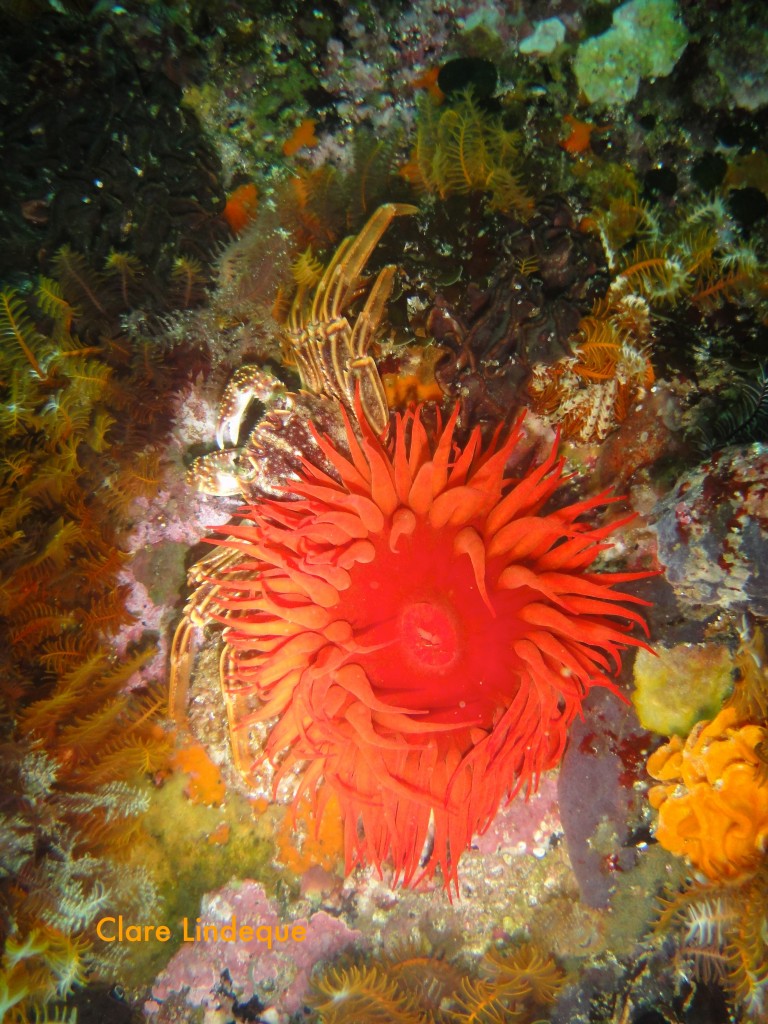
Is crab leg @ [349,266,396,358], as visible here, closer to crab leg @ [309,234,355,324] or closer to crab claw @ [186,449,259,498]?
crab leg @ [309,234,355,324]

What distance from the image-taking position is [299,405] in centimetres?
342

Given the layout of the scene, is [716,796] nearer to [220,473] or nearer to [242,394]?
[220,473]

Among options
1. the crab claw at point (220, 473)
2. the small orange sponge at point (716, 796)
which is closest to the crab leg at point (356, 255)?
the crab claw at point (220, 473)

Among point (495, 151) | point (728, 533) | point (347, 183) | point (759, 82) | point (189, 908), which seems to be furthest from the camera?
point (189, 908)

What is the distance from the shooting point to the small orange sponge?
3.07 meters

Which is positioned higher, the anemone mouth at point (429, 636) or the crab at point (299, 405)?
the crab at point (299, 405)

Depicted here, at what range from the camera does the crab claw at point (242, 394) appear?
3436 millimetres

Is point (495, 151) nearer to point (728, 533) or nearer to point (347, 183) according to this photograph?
point (347, 183)

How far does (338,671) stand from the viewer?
305 cm

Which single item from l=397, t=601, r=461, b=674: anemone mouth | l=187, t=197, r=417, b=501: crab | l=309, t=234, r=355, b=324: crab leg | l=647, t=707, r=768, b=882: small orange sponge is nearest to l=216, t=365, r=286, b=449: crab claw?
l=187, t=197, r=417, b=501: crab

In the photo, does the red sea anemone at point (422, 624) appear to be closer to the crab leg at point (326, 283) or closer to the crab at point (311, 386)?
the crab at point (311, 386)

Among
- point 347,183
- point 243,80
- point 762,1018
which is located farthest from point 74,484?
point 762,1018

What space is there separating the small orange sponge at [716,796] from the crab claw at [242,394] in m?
3.09

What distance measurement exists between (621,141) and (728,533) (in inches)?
86.7
